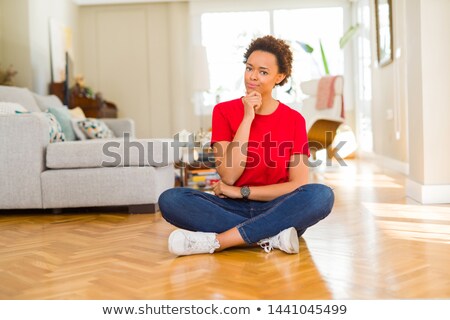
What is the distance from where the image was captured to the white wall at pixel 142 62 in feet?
27.5

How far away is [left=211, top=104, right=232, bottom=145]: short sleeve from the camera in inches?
92.8

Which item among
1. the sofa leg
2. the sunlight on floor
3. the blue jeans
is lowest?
the sunlight on floor

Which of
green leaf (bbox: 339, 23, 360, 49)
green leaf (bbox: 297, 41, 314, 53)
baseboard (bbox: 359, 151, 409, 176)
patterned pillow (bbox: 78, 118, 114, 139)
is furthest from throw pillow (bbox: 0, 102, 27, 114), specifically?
green leaf (bbox: 297, 41, 314, 53)

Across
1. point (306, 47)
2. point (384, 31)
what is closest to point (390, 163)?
point (384, 31)

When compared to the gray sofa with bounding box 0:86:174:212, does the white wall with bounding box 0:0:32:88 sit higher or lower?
higher

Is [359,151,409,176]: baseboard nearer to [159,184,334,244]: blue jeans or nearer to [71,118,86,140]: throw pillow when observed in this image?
[71,118,86,140]: throw pillow

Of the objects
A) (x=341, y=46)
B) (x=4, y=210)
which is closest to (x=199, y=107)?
(x=341, y=46)

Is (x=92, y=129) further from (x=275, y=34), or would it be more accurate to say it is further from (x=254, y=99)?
(x=275, y=34)

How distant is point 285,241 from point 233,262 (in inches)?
9.1

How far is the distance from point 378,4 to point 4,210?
14.7 ft

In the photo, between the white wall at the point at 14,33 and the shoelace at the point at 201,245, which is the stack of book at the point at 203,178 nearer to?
the shoelace at the point at 201,245

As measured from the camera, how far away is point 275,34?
27.3ft

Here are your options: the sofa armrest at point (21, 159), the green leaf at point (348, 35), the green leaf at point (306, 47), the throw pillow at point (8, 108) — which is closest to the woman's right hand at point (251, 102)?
the sofa armrest at point (21, 159)
